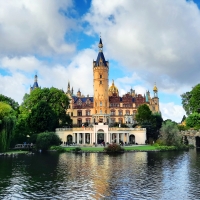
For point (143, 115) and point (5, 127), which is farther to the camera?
point (143, 115)

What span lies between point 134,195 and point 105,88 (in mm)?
75912

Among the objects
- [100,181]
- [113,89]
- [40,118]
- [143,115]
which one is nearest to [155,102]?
[113,89]

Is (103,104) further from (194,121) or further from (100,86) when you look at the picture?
(194,121)

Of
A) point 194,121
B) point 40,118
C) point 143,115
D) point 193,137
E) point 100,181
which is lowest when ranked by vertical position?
point 100,181

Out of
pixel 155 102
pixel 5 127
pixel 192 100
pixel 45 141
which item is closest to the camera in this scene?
pixel 5 127

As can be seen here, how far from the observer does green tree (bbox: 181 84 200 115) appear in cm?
6844

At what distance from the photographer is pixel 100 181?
23.8 m

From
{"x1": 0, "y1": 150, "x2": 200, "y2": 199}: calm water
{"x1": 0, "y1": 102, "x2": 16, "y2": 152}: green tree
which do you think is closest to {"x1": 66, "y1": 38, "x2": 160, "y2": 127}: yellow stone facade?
{"x1": 0, "y1": 102, "x2": 16, "y2": 152}: green tree

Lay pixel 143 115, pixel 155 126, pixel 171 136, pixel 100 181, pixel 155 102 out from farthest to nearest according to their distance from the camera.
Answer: pixel 155 102, pixel 143 115, pixel 155 126, pixel 171 136, pixel 100 181

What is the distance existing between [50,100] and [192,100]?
32.7 meters

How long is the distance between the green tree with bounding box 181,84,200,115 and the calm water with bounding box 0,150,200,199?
38.6 metres

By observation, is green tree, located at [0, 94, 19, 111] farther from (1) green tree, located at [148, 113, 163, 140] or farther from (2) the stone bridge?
(2) the stone bridge

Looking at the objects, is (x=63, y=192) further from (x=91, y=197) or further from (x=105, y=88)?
(x=105, y=88)

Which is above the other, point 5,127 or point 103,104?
point 103,104
